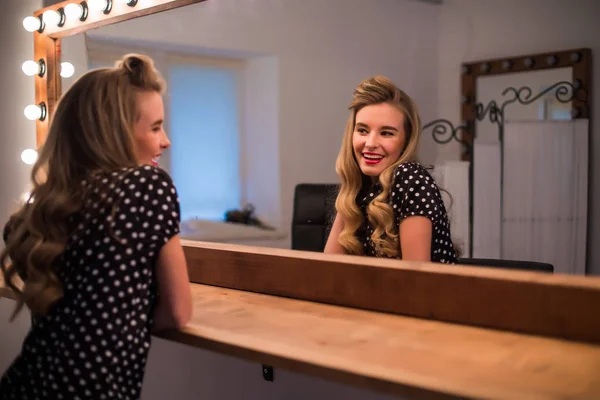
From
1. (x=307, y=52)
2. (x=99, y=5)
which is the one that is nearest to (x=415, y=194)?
(x=307, y=52)

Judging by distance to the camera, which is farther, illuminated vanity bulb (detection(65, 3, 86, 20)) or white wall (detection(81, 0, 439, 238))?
illuminated vanity bulb (detection(65, 3, 86, 20))

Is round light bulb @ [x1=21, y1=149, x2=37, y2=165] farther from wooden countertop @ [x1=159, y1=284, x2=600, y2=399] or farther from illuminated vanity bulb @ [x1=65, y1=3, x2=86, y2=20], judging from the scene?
wooden countertop @ [x1=159, y1=284, x2=600, y2=399]

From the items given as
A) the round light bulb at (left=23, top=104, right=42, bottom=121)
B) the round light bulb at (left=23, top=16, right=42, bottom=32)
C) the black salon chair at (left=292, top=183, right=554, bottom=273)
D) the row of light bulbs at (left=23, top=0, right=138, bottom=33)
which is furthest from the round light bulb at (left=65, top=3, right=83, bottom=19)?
the black salon chair at (left=292, top=183, right=554, bottom=273)

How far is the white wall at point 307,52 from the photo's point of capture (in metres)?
1.26

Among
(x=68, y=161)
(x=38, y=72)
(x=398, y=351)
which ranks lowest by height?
(x=398, y=351)

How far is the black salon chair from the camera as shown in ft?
4.05

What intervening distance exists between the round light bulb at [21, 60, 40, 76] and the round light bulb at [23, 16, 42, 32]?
8cm

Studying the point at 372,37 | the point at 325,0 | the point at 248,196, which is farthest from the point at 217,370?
the point at 325,0

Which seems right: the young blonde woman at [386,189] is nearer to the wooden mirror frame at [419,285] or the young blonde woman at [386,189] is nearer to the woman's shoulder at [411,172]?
the woman's shoulder at [411,172]

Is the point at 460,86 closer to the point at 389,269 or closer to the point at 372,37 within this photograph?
the point at 372,37

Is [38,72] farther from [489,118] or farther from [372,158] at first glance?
[489,118]

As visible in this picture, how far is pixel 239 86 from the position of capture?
1666 mm

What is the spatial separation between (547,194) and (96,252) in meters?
0.73

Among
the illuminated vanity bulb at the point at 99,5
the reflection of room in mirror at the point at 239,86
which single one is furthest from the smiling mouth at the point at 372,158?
the illuminated vanity bulb at the point at 99,5
